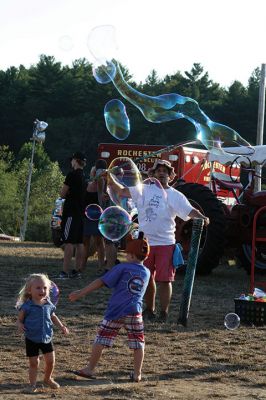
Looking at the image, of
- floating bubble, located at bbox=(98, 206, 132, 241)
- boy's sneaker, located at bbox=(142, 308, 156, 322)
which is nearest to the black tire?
boy's sneaker, located at bbox=(142, 308, 156, 322)

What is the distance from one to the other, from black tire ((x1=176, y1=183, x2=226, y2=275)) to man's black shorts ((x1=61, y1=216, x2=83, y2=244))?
1.48m

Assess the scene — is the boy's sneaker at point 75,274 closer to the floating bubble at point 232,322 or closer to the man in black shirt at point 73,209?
the man in black shirt at point 73,209

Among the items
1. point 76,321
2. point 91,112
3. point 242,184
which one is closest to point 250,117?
point 91,112

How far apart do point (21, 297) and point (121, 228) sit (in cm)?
235

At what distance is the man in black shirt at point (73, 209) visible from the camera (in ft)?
39.3

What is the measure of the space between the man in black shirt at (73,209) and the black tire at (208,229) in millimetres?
1502

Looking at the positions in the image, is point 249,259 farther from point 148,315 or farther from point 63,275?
point 148,315

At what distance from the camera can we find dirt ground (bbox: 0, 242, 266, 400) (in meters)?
5.88

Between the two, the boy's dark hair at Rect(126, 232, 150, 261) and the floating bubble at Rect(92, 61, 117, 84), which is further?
the floating bubble at Rect(92, 61, 117, 84)

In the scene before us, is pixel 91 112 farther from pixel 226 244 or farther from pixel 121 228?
pixel 121 228

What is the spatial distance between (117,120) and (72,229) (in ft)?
6.45

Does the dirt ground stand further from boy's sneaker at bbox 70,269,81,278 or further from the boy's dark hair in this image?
boy's sneaker at bbox 70,269,81,278

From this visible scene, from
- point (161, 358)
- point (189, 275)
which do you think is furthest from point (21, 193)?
point (161, 358)

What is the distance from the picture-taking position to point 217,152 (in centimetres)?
1124
